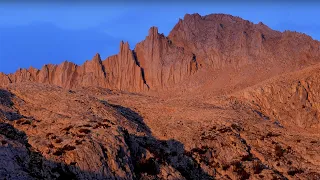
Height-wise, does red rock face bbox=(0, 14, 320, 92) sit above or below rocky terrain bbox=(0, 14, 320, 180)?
above

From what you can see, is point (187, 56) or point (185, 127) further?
point (187, 56)

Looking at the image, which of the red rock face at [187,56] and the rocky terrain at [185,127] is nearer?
the rocky terrain at [185,127]

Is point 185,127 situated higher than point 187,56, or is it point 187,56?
point 187,56

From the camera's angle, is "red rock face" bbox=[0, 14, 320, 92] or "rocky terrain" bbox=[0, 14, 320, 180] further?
"red rock face" bbox=[0, 14, 320, 92]

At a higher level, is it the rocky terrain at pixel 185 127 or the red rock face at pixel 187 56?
the red rock face at pixel 187 56
